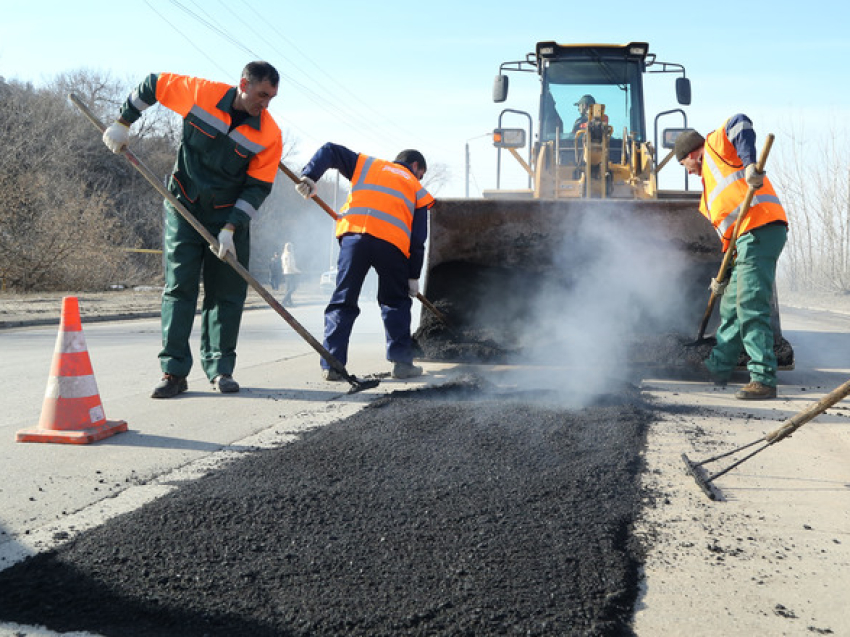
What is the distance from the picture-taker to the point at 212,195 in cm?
492

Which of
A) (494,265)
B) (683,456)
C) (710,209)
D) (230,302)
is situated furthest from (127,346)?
(683,456)

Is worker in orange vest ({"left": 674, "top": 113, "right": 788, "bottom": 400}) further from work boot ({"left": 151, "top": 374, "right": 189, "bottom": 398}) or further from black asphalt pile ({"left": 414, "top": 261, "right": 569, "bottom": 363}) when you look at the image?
work boot ({"left": 151, "top": 374, "right": 189, "bottom": 398})

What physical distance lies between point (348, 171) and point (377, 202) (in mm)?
348

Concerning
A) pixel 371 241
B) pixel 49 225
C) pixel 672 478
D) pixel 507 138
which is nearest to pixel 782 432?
pixel 672 478

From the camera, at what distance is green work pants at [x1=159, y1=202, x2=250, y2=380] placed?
4844mm

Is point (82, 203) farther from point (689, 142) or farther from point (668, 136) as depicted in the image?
point (689, 142)

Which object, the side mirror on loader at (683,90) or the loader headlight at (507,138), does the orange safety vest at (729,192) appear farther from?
the side mirror on loader at (683,90)

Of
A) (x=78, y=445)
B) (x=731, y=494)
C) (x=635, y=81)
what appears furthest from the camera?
(x=635, y=81)

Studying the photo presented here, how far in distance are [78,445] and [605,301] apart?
452cm

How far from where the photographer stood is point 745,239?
5.27 m

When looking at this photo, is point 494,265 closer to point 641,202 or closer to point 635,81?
point 641,202

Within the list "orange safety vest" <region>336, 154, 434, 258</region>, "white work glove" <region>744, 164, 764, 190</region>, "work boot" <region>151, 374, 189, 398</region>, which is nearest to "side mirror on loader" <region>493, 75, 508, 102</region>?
"orange safety vest" <region>336, 154, 434, 258</region>

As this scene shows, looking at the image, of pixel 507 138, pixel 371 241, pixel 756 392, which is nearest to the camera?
pixel 756 392

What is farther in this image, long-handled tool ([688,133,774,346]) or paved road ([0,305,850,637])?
long-handled tool ([688,133,774,346])
